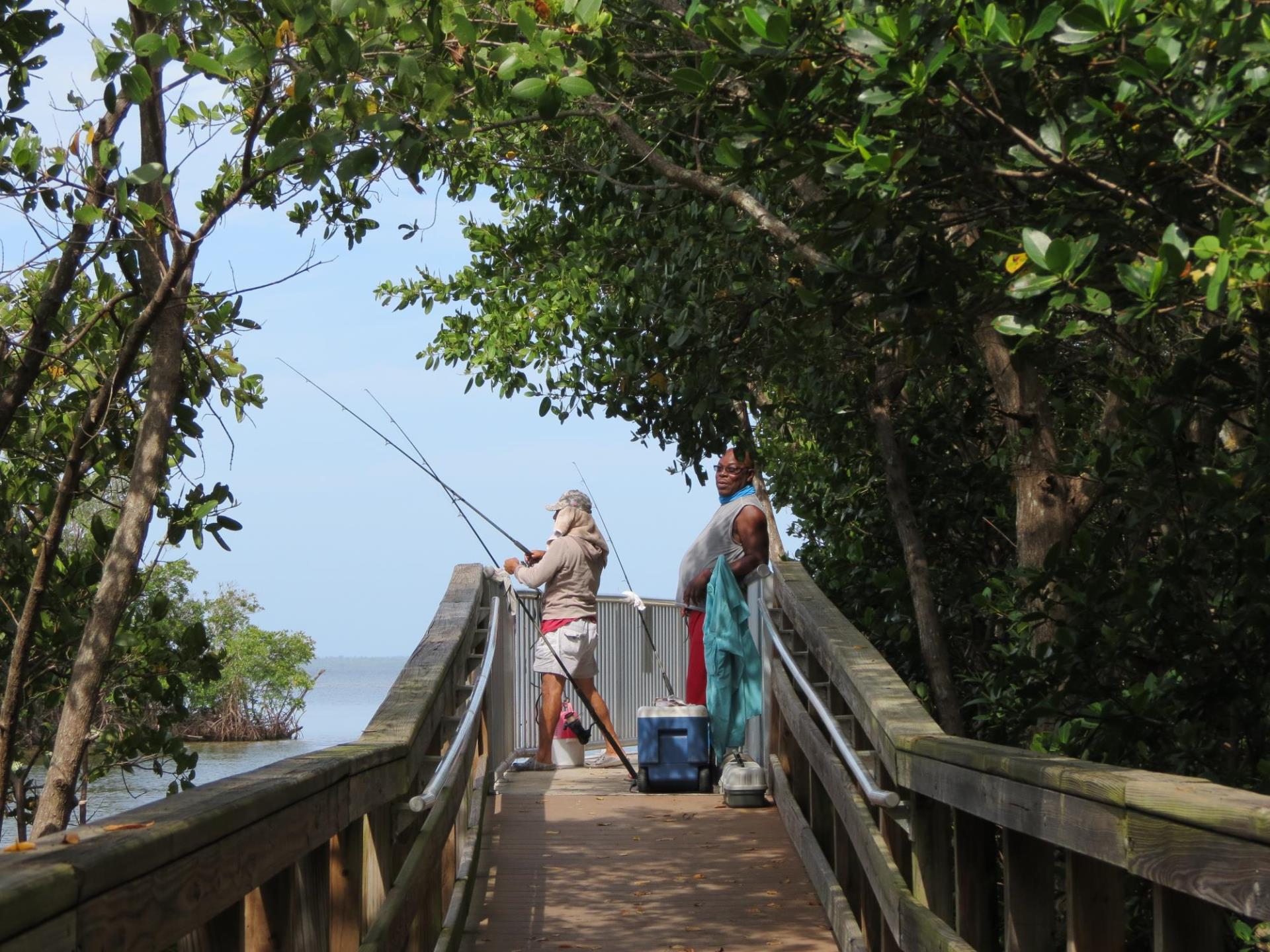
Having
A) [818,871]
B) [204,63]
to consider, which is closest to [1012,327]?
[204,63]

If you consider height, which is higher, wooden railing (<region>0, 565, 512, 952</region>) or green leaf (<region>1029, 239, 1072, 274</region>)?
green leaf (<region>1029, 239, 1072, 274</region>)

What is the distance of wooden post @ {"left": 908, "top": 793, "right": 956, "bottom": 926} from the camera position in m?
3.97

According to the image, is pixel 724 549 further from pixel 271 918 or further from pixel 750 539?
pixel 271 918

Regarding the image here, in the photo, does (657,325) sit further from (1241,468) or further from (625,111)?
(1241,468)

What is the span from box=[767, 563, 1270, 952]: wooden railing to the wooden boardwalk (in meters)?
0.21

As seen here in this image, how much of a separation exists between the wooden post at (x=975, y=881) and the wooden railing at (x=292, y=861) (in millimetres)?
1407

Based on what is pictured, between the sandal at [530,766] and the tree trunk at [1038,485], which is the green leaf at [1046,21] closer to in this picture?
the tree trunk at [1038,485]

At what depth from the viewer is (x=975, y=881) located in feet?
11.7

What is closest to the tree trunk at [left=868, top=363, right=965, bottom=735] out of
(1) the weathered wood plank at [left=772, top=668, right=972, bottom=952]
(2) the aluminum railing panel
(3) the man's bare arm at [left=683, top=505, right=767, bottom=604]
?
(3) the man's bare arm at [left=683, top=505, right=767, bottom=604]

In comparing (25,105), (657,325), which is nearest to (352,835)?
(25,105)

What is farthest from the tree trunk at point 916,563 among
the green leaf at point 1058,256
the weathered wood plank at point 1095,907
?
the weathered wood plank at point 1095,907

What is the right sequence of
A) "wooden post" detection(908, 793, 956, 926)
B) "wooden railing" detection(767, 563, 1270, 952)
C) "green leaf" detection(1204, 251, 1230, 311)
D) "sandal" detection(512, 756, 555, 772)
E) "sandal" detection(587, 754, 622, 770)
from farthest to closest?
"sandal" detection(587, 754, 622, 770)
"sandal" detection(512, 756, 555, 772)
"wooden post" detection(908, 793, 956, 926)
"green leaf" detection(1204, 251, 1230, 311)
"wooden railing" detection(767, 563, 1270, 952)

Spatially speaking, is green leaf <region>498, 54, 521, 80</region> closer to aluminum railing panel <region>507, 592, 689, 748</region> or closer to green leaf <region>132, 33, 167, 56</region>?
green leaf <region>132, 33, 167, 56</region>

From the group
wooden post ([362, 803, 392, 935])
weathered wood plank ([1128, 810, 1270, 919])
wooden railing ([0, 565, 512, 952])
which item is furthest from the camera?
wooden post ([362, 803, 392, 935])
